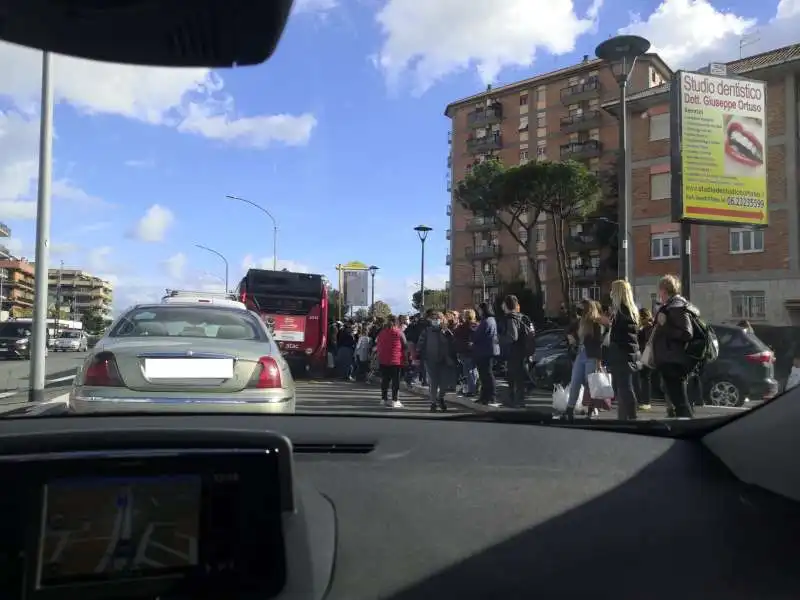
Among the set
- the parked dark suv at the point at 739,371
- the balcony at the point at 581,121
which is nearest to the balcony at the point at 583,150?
the balcony at the point at 581,121

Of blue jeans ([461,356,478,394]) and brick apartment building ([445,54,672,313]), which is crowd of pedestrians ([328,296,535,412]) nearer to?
blue jeans ([461,356,478,394])

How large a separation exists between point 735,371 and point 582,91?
58.2 meters

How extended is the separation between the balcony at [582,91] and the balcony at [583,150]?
3.94m

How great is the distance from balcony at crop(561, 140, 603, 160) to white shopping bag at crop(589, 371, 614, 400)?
5450 cm

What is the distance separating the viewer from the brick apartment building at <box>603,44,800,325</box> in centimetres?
2533

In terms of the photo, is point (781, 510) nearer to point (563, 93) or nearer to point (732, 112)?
point (732, 112)

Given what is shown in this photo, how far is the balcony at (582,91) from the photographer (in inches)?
2297

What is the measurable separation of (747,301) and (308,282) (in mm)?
21266

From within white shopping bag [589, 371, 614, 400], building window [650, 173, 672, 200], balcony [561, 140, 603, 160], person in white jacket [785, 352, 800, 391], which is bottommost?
white shopping bag [589, 371, 614, 400]

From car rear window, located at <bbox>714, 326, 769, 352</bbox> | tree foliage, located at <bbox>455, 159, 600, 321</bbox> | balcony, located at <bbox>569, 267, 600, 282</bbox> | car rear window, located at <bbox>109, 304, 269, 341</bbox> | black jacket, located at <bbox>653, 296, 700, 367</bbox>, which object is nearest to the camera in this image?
car rear window, located at <bbox>109, 304, 269, 341</bbox>

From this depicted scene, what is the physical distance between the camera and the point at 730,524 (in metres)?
1.86

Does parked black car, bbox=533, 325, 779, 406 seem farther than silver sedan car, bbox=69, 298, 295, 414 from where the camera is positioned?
No

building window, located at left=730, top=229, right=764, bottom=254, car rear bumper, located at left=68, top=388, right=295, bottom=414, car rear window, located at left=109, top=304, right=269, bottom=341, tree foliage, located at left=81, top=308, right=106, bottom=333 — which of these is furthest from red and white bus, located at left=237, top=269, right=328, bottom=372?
building window, located at left=730, top=229, right=764, bottom=254

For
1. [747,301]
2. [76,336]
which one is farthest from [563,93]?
[76,336]
